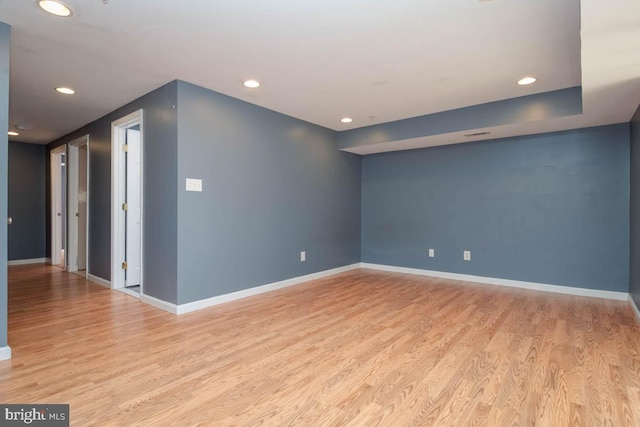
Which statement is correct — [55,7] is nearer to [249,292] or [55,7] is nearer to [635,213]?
[249,292]

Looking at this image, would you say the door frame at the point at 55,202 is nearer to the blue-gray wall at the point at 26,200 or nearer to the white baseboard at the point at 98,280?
the blue-gray wall at the point at 26,200

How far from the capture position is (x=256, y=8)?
205cm

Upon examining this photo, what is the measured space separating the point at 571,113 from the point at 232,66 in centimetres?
336

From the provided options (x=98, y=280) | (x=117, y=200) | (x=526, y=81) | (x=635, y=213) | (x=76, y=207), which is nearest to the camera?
(x=526, y=81)

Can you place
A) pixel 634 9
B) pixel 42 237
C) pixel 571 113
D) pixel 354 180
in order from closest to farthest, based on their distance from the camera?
pixel 634 9 < pixel 571 113 < pixel 354 180 < pixel 42 237

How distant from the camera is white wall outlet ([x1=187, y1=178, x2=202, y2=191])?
10.8ft

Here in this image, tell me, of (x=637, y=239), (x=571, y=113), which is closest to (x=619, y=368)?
(x=637, y=239)

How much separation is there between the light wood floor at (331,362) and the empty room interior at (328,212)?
0.02 meters

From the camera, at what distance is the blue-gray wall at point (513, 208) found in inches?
150

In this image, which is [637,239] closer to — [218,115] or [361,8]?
[361,8]

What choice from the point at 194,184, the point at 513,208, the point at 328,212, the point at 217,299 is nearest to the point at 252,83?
the point at 194,184

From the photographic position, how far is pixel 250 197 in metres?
3.89

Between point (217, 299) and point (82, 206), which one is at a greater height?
point (82, 206)

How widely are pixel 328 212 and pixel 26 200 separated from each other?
18.8 ft
